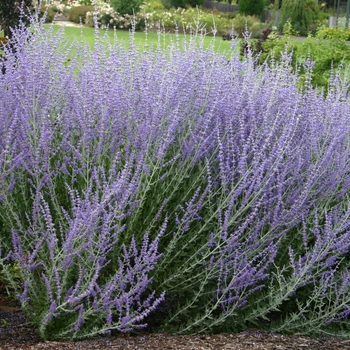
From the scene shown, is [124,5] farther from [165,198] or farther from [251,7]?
[165,198]

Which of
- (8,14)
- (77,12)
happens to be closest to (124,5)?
(77,12)

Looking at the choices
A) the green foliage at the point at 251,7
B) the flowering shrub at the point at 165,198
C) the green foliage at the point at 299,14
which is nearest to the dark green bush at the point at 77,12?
the green foliage at the point at 299,14

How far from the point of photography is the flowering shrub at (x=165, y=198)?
323cm

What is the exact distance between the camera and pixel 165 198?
Result: 11.4ft

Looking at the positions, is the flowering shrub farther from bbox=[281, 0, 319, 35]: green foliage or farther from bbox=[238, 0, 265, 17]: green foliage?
bbox=[238, 0, 265, 17]: green foliage

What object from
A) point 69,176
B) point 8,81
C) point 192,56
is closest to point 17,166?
point 69,176

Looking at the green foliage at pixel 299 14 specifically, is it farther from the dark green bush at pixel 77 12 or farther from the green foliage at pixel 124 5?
the dark green bush at pixel 77 12

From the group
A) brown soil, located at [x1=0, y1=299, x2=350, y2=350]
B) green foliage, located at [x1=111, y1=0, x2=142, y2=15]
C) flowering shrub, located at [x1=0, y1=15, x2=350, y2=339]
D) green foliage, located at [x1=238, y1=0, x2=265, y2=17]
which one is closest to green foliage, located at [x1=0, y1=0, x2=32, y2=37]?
flowering shrub, located at [x1=0, y1=15, x2=350, y2=339]

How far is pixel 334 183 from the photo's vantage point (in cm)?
370

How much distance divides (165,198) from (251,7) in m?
34.7

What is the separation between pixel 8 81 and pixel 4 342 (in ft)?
5.14

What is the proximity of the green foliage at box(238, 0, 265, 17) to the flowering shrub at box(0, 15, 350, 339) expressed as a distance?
33693mm

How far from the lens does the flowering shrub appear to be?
3232 millimetres

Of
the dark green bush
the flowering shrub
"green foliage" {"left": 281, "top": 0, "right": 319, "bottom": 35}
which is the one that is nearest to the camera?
the flowering shrub
